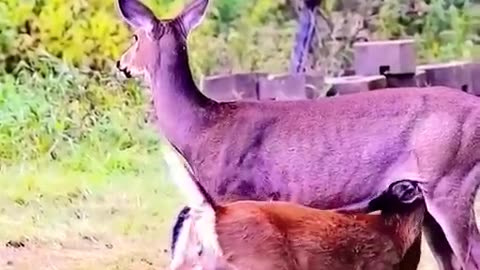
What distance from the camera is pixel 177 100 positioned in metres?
2.17

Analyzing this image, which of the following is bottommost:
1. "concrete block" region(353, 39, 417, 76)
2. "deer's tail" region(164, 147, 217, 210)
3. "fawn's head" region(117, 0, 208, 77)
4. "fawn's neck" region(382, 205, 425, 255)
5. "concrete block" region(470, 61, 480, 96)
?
"fawn's neck" region(382, 205, 425, 255)

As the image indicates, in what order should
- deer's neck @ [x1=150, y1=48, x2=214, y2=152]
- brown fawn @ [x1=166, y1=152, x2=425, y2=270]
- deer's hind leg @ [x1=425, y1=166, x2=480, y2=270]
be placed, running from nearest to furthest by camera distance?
1. brown fawn @ [x1=166, y1=152, x2=425, y2=270]
2. deer's hind leg @ [x1=425, y1=166, x2=480, y2=270]
3. deer's neck @ [x1=150, y1=48, x2=214, y2=152]

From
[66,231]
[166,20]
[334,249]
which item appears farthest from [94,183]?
[334,249]

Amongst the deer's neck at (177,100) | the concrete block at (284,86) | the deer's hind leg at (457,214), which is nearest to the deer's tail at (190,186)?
the deer's neck at (177,100)

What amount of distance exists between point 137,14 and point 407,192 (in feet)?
1.81

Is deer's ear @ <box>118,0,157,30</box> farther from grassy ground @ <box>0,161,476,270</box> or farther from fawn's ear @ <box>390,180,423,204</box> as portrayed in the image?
fawn's ear @ <box>390,180,423,204</box>

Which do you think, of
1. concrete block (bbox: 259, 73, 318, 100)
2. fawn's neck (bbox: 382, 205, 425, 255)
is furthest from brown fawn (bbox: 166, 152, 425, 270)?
concrete block (bbox: 259, 73, 318, 100)

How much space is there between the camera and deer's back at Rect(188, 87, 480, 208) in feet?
6.88

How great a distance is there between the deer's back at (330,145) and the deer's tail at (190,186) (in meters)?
0.09

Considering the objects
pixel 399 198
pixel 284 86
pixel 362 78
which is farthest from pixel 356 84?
pixel 399 198

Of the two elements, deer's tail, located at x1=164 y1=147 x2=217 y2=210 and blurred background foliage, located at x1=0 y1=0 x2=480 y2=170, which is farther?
blurred background foliage, located at x1=0 y1=0 x2=480 y2=170

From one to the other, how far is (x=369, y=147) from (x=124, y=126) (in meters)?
0.43

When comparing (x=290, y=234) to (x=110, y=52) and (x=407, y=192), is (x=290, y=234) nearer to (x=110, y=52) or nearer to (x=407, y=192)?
(x=407, y=192)

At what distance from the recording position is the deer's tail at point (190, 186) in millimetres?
1936
